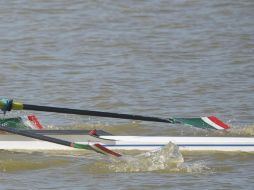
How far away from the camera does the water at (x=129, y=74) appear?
10.9 metres

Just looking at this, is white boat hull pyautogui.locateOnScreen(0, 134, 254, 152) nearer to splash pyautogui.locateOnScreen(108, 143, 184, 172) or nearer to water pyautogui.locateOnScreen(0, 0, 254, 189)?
water pyautogui.locateOnScreen(0, 0, 254, 189)

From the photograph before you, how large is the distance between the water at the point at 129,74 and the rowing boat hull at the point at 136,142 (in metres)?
0.13

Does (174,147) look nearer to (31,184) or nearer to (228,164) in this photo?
(228,164)

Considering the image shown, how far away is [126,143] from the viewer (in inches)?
470

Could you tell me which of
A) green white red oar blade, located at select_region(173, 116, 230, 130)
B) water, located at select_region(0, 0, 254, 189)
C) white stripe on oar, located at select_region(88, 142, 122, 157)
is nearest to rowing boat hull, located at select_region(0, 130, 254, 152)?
water, located at select_region(0, 0, 254, 189)

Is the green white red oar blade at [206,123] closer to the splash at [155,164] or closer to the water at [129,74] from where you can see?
the water at [129,74]

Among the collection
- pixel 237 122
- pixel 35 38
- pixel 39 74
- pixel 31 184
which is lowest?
pixel 31 184

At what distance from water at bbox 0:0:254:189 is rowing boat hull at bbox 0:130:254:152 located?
4.9 inches

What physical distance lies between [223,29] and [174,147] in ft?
29.1

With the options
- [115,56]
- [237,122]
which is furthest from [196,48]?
[237,122]

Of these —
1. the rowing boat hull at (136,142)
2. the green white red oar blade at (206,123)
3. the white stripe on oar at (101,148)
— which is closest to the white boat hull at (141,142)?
the rowing boat hull at (136,142)

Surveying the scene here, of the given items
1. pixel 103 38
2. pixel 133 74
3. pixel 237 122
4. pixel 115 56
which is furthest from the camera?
pixel 103 38

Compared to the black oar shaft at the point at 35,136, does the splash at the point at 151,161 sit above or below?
below

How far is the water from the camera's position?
1093cm
